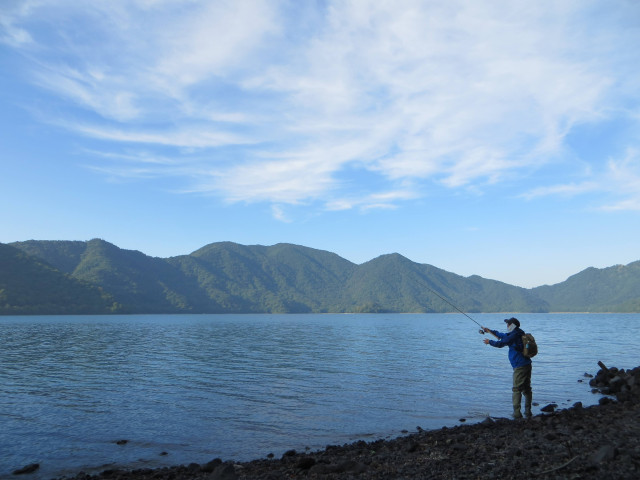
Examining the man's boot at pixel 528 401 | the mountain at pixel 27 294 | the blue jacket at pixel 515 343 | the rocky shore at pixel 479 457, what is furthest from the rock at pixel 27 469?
the mountain at pixel 27 294

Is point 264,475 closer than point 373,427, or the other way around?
point 264,475

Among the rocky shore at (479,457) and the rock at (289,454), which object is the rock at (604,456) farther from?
the rock at (289,454)

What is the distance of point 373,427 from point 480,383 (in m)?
13.4

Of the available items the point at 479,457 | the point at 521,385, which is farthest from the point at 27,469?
the point at 521,385

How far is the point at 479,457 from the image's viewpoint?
34.8 ft

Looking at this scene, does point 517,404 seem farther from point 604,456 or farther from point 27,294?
point 27,294

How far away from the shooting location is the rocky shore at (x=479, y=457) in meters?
9.08

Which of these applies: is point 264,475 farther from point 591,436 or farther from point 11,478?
point 591,436

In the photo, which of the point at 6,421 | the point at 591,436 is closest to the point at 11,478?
the point at 6,421

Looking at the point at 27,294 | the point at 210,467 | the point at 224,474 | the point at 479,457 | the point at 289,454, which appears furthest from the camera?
the point at 27,294

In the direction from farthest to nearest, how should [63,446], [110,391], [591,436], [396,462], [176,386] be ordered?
[176,386], [110,391], [63,446], [591,436], [396,462]

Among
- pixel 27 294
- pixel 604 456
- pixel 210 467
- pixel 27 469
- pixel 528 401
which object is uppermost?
pixel 604 456

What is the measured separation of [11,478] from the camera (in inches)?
482

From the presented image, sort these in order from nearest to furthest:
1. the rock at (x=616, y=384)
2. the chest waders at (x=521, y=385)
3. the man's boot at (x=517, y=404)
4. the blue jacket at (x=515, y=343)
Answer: the blue jacket at (x=515, y=343) → the chest waders at (x=521, y=385) → the man's boot at (x=517, y=404) → the rock at (x=616, y=384)
